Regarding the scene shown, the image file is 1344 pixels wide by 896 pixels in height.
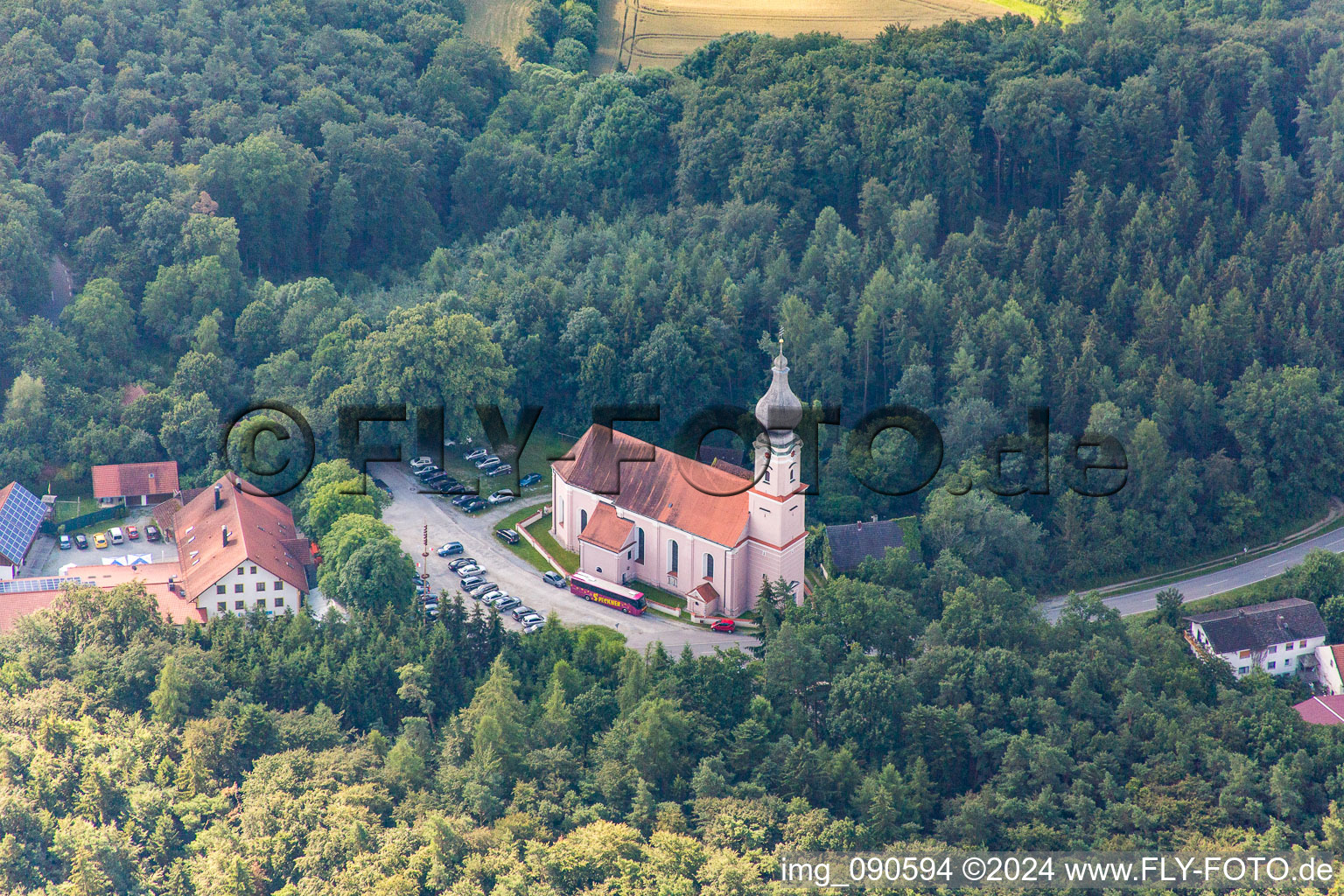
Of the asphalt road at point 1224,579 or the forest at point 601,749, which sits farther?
the asphalt road at point 1224,579

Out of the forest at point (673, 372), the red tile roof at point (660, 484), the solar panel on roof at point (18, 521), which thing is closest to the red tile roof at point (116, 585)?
the solar panel on roof at point (18, 521)

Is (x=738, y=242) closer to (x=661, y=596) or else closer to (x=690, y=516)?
(x=690, y=516)

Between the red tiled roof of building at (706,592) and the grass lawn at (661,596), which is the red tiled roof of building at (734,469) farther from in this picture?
the grass lawn at (661,596)

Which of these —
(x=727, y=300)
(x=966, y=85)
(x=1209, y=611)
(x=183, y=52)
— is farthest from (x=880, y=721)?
(x=183, y=52)

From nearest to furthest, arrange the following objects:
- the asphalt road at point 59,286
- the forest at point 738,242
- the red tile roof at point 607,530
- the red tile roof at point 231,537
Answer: the red tile roof at point 231,537 < the red tile roof at point 607,530 < the forest at point 738,242 < the asphalt road at point 59,286

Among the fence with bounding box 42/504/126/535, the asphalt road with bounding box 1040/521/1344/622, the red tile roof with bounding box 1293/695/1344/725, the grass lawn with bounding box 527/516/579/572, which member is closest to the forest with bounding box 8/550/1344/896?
the red tile roof with bounding box 1293/695/1344/725

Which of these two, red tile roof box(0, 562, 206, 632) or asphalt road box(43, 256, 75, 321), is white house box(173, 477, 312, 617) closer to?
red tile roof box(0, 562, 206, 632)

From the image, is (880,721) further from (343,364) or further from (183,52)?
(183,52)
